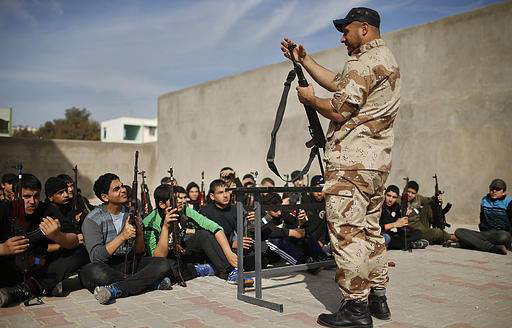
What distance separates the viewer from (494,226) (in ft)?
23.0

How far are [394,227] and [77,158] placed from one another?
15471mm

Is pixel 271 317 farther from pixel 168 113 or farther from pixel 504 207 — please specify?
pixel 168 113

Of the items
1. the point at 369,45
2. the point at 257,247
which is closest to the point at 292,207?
the point at 257,247

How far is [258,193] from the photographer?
394cm

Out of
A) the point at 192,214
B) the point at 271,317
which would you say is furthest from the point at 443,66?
the point at 271,317

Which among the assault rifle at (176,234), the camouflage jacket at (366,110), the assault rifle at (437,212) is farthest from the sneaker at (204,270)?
the assault rifle at (437,212)

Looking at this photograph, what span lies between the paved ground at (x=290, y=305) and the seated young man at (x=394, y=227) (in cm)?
135

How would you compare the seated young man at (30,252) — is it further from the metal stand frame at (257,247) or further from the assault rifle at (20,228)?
the metal stand frame at (257,247)

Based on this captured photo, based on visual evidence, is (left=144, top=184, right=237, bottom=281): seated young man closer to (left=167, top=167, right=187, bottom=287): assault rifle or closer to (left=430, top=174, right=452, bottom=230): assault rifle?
(left=167, top=167, right=187, bottom=287): assault rifle

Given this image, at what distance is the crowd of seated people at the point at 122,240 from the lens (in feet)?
13.4

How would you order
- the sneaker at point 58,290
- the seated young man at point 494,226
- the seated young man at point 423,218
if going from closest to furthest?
the sneaker at point 58,290, the seated young man at point 494,226, the seated young man at point 423,218

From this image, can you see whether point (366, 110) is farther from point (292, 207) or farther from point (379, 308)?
point (379, 308)

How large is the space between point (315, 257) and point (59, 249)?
2.77 meters

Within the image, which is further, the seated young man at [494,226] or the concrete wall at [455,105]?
the concrete wall at [455,105]
